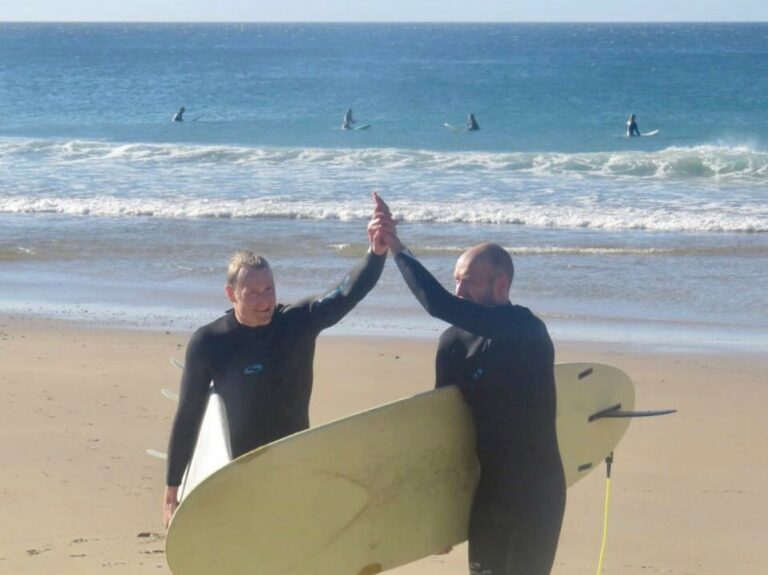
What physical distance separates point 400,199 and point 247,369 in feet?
49.2

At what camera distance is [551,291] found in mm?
11398

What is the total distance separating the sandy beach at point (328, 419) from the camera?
519cm

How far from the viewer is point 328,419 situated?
23.2 ft

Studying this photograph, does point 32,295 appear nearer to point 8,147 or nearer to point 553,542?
point 553,542

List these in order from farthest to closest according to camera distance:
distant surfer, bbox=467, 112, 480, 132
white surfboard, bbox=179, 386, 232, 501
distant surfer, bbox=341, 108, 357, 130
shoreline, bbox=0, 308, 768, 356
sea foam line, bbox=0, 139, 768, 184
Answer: distant surfer, bbox=467, 112, 480, 132, distant surfer, bbox=341, 108, 357, 130, sea foam line, bbox=0, 139, 768, 184, shoreline, bbox=0, 308, 768, 356, white surfboard, bbox=179, 386, 232, 501

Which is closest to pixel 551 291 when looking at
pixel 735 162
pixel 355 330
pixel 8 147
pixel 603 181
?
pixel 355 330

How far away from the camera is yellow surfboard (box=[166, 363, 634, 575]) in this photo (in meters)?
3.53

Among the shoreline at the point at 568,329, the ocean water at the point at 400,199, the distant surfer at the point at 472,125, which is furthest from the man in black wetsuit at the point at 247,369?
the distant surfer at the point at 472,125

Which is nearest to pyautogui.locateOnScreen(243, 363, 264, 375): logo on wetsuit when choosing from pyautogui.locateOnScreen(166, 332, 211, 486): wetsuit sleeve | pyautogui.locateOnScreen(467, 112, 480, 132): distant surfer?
pyautogui.locateOnScreen(166, 332, 211, 486): wetsuit sleeve

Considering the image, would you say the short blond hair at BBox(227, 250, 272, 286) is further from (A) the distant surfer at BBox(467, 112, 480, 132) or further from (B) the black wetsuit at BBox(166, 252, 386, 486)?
(A) the distant surfer at BBox(467, 112, 480, 132)

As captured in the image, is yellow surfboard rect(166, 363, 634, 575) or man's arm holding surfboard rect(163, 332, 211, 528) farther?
man's arm holding surfboard rect(163, 332, 211, 528)

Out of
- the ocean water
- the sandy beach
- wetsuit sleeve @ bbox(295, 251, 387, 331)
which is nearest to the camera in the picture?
wetsuit sleeve @ bbox(295, 251, 387, 331)

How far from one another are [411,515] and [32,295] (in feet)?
26.1

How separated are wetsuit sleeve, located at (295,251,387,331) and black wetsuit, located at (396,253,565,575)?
1.04 ft
